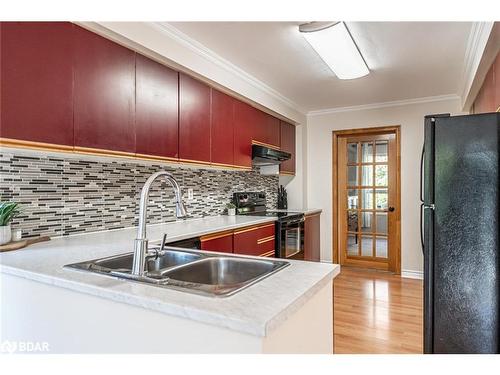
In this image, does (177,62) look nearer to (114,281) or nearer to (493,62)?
(114,281)

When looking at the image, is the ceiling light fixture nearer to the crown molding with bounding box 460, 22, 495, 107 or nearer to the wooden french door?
the crown molding with bounding box 460, 22, 495, 107

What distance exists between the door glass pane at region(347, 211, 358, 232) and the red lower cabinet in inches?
71.9

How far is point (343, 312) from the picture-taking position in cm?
300

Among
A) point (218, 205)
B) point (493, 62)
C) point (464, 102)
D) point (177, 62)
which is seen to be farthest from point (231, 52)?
point (464, 102)

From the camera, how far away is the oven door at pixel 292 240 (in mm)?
3453

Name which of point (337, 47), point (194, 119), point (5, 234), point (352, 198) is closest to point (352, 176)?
point (352, 198)

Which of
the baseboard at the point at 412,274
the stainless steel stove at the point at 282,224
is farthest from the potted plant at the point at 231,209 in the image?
the baseboard at the point at 412,274

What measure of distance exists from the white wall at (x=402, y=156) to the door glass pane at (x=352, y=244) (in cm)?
26

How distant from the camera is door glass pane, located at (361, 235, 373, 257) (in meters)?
4.59

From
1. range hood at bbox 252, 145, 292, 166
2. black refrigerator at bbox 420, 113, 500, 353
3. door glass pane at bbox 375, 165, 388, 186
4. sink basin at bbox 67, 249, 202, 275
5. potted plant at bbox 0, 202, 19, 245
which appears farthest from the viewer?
door glass pane at bbox 375, 165, 388, 186

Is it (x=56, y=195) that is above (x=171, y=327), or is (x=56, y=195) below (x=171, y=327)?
above

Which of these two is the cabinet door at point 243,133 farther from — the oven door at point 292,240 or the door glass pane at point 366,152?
the door glass pane at point 366,152

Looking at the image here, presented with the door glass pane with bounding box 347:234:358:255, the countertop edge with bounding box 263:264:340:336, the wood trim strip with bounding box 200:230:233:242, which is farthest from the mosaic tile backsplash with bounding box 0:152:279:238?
the door glass pane with bounding box 347:234:358:255
